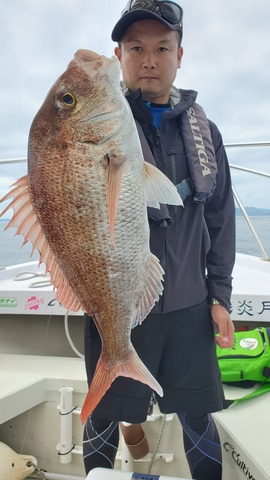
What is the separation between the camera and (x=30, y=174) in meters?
1.19

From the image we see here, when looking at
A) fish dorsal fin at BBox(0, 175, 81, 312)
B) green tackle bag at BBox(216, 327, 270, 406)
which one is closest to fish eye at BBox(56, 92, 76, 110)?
fish dorsal fin at BBox(0, 175, 81, 312)

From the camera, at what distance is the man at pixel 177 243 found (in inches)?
63.6

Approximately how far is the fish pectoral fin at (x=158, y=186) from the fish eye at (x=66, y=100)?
11.4 inches

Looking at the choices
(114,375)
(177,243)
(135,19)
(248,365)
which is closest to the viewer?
(114,375)

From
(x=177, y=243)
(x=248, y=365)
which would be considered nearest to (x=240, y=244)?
(x=248, y=365)

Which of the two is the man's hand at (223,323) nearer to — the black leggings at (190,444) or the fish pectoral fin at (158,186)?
the black leggings at (190,444)

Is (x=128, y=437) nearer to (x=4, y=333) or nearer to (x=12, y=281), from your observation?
(x=4, y=333)

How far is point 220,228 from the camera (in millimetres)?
1881

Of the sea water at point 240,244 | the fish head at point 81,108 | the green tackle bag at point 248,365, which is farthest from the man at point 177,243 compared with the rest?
the sea water at point 240,244

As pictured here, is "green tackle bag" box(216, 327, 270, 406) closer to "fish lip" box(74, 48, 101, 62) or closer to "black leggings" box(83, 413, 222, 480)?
"black leggings" box(83, 413, 222, 480)

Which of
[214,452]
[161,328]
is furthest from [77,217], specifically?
[214,452]

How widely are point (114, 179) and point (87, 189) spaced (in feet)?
0.29

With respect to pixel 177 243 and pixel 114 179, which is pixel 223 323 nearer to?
pixel 177 243

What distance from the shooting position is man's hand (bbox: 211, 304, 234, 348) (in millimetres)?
1776
